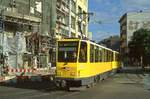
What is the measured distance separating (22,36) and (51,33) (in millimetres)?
11757

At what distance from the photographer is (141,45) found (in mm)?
78375

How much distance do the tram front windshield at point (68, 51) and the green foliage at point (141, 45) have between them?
50.1 m

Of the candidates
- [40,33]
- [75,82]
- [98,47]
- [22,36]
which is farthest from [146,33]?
[75,82]

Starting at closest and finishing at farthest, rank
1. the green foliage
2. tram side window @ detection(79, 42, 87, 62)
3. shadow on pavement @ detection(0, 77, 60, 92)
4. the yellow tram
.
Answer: the yellow tram, tram side window @ detection(79, 42, 87, 62), shadow on pavement @ detection(0, 77, 60, 92), the green foliage

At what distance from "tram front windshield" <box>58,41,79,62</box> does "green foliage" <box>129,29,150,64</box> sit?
50.1 meters

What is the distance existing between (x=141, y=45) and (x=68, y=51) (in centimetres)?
5294

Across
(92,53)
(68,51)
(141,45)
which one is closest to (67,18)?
(141,45)

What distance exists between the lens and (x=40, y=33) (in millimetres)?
55375

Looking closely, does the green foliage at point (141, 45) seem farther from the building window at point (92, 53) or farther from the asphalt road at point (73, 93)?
the asphalt road at point (73, 93)

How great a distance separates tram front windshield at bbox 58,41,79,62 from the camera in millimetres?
26609

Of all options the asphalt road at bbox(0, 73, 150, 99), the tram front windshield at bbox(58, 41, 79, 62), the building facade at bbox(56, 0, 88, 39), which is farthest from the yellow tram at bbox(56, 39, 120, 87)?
the building facade at bbox(56, 0, 88, 39)

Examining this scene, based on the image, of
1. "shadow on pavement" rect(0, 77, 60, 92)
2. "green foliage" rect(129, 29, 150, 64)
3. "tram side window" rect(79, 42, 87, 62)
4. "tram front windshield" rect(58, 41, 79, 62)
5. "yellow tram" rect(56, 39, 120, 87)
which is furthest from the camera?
"green foliage" rect(129, 29, 150, 64)

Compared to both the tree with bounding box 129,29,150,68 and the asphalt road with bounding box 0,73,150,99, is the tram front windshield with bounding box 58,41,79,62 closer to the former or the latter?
the asphalt road with bounding box 0,73,150,99

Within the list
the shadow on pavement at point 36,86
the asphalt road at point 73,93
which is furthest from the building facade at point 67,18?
the asphalt road at point 73,93
